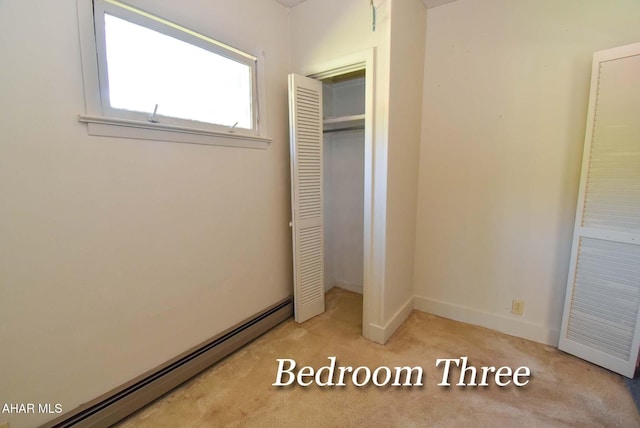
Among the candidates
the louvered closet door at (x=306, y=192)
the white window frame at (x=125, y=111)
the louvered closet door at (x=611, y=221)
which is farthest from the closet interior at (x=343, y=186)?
the louvered closet door at (x=611, y=221)

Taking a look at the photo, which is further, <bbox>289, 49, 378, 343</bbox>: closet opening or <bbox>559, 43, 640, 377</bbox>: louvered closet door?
<bbox>289, 49, 378, 343</bbox>: closet opening

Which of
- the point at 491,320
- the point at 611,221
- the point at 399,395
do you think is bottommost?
the point at 399,395

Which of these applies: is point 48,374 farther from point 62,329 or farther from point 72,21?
point 72,21

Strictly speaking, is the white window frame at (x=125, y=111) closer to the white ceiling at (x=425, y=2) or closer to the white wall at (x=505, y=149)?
the white ceiling at (x=425, y=2)

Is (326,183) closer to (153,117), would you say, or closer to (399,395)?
(153,117)

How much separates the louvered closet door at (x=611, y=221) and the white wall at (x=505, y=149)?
16 centimetres

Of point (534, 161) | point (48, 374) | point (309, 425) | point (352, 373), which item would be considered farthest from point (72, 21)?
point (534, 161)

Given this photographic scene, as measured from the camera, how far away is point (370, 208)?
2.03m

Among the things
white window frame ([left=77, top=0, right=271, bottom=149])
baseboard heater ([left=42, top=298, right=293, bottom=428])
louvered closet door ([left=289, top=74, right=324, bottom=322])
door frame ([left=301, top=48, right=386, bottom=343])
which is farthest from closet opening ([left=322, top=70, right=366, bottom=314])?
white window frame ([left=77, top=0, right=271, bottom=149])

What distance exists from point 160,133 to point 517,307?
8.99 ft

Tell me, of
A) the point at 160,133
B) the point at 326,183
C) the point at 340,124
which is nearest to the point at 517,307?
the point at 326,183

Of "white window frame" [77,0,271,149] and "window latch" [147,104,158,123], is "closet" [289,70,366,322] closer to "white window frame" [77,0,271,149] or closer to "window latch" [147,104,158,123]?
"white window frame" [77,0,271,149]

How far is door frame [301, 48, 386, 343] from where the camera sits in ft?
6.31

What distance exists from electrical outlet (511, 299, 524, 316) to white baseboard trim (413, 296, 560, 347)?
0.05m
